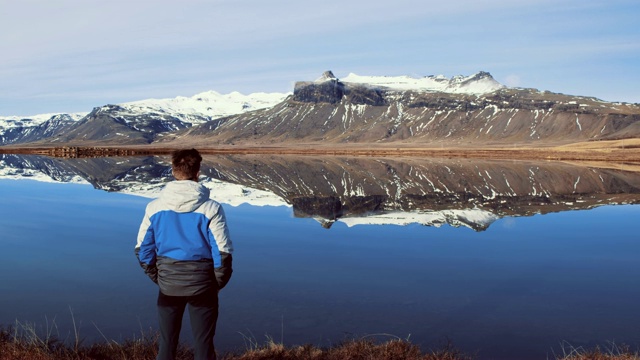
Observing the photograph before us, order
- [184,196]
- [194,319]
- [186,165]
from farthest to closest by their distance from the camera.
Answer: [194,319]
[186,165]
[184,196]

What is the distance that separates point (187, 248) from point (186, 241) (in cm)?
9

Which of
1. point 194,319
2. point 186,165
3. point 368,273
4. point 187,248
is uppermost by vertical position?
point 186,165

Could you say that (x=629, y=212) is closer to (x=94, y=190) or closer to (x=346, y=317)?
(x=346, y=317)

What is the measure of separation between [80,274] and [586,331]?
524 inches

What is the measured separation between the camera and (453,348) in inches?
480

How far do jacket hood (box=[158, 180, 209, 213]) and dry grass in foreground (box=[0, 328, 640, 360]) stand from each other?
3.37 m

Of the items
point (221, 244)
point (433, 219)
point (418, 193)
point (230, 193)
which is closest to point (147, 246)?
point (221, 244)

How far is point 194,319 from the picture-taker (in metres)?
8.54

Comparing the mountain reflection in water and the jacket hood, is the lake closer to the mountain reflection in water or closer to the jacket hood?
the mountain reflection in water

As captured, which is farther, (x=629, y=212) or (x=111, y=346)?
(x=629, y=212)

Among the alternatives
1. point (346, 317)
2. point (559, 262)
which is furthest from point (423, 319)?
point (559, 262)

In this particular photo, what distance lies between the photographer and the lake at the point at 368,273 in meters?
13.5

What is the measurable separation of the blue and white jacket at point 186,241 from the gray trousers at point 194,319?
0.52ft

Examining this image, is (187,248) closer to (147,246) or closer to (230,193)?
(147,246)
